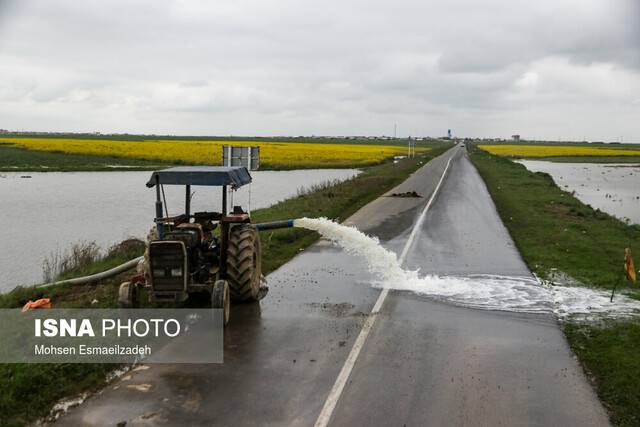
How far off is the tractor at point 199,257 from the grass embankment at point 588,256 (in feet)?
17.8

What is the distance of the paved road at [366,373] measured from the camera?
619 centimetres

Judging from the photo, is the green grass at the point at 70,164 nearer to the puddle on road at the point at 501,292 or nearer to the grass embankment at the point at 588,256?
the grass embankment at the point at 588,256

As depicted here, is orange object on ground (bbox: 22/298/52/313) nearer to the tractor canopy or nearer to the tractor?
the tractor

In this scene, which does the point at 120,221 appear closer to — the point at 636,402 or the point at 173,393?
the point at 173,393

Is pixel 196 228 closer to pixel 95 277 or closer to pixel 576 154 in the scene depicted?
pixel 95 277

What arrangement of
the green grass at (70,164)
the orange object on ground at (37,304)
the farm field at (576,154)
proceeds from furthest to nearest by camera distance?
1. the farm field at (576,154)
2. the green grass at (70,164)
3. the orange object on ground at (37,304)

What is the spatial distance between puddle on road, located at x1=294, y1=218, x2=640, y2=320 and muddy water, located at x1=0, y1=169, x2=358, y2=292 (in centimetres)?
529

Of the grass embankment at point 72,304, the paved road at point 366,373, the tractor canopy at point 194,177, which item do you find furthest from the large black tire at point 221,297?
the grass embankment at point 72,304

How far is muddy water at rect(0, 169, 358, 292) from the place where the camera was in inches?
650

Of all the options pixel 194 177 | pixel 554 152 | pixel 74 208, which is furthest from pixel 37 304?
pixel 554 152

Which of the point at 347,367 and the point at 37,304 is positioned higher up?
the point at 37,304

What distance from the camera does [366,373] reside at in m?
7.25

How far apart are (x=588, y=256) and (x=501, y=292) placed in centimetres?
482

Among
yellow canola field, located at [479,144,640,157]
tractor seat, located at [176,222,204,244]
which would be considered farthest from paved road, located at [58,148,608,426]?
yellow canola field, located at [479,144,640,157]
